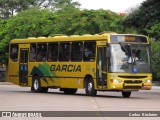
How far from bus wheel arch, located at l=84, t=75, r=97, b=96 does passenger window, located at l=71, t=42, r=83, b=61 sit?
1176mm

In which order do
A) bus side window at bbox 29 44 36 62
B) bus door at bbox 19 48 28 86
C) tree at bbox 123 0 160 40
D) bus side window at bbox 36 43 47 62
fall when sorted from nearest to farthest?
bus side window at bbox 36 43 47 62
bus side window at bbox 29 44 36 62
tree at bbox 123 0 160 40
bus door at bbox 19 48 28 86

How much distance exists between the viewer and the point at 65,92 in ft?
108

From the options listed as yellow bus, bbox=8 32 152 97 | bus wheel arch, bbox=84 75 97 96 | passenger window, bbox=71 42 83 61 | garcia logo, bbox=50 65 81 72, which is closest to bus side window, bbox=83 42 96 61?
yellow bus, bbox=8 32 152 97

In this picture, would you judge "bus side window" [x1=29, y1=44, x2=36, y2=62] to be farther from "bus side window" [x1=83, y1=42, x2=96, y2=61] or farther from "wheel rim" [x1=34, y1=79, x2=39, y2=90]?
"bus side window" [x1=83, y1=42, x2=96, y2=61]

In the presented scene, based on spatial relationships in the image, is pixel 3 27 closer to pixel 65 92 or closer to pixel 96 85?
pixel 65 92

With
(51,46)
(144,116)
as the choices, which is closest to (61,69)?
(51,46)

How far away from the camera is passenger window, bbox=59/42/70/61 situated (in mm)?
30219

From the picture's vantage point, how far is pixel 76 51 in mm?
29484

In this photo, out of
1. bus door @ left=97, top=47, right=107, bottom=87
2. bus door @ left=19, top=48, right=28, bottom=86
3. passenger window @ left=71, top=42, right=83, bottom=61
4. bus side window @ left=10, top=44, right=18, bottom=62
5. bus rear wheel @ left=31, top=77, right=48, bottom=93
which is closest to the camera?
bus door @ left=97, top=47, right=107, bottom=87

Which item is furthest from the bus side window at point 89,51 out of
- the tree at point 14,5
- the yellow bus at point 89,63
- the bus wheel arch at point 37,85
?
the tree at point 14,5

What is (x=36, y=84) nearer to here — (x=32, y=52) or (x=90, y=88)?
(x=32, y=52)

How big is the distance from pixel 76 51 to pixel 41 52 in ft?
12.0

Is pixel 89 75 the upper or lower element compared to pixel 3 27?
lower

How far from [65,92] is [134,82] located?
263 inches
